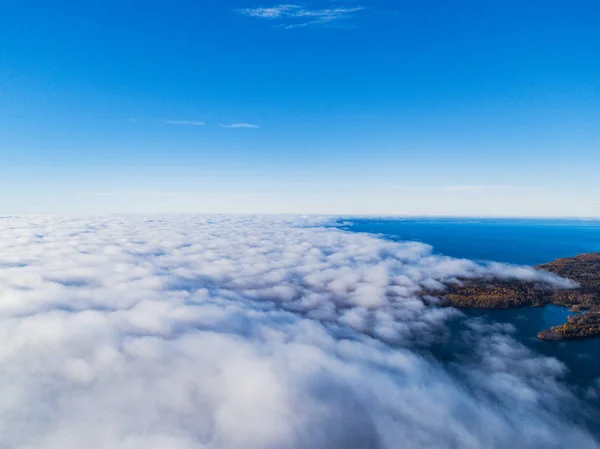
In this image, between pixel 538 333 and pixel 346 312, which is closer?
pixel 538 333

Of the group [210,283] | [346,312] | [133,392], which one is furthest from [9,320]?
[346,312]

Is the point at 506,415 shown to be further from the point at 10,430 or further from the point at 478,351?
the point at 10,430

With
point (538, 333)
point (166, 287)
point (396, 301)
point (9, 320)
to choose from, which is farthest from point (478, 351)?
point (9, 320)

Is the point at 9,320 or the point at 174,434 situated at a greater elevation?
the point at 9,320

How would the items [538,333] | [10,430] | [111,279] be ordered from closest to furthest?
1. [10,430]
2. [538,333]
3. [111,279]

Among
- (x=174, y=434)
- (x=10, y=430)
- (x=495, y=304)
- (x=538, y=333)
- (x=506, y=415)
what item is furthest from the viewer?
(x=495, y=304)

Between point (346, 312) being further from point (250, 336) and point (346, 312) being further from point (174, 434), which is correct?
point (174, 434)
